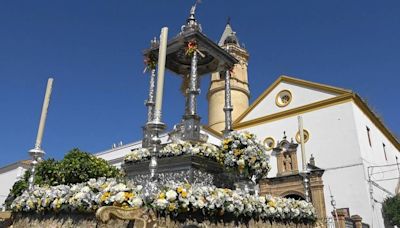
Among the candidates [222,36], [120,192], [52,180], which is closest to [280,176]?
[52,180]

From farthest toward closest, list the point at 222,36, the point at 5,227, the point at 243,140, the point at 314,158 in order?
the point at 222,36 < the point at 314,158 < the point at 243,140 < the point at 5,227

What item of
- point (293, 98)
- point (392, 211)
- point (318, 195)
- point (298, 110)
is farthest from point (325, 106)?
point (392, 211)

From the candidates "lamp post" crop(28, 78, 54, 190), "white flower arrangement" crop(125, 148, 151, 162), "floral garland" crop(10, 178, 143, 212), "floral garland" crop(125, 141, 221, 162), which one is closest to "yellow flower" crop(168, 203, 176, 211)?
"floral garland" crop(10, 178, 143, 212)

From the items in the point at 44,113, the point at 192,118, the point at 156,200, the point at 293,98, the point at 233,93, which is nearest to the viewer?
the point at 156,200

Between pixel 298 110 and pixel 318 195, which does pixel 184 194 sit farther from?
pixel 298 110

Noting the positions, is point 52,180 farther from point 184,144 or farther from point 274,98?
point 274,98

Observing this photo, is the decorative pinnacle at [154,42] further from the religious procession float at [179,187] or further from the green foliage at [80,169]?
the green foliage at [80,169]

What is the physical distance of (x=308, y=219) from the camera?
18.0ft

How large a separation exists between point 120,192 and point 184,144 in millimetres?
2299

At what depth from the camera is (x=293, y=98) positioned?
20.3m

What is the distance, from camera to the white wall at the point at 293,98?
19.4 m

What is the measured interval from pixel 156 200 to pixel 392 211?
669 inches

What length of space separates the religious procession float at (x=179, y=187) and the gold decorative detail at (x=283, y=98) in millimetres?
13017

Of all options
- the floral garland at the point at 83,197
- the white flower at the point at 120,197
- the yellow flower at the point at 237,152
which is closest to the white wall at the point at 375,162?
→ the yellow flower at the point at 237,152
